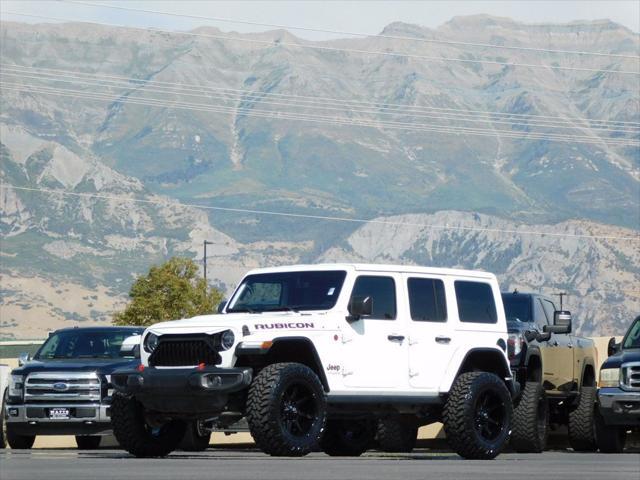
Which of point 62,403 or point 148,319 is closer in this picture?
point 62,403

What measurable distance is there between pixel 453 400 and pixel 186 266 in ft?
287

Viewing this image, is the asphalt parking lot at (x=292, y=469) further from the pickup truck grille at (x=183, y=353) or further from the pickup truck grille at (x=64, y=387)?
the pickup truck grille at (x=64, y=387)

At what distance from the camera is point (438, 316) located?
19203mm

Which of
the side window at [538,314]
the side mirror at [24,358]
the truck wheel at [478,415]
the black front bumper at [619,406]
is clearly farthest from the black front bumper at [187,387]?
the side window at [538,314]

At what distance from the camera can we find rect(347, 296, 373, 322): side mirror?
1756 cm

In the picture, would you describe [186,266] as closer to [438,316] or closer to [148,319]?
[148,319]

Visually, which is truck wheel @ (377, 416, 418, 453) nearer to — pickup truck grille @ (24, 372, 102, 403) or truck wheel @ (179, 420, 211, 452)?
truck wheel @ (179, 420, 211, 452)

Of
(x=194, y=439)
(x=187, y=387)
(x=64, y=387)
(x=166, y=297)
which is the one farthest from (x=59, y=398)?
(x=166, y=297)

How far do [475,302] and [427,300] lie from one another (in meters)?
0.84

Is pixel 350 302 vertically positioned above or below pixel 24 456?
above

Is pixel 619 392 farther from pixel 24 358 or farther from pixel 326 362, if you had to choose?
pixel 24 358

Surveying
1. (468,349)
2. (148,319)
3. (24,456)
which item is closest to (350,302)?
(468,349)

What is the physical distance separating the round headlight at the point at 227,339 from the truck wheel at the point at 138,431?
4.77ft

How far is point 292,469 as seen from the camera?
14.6m
